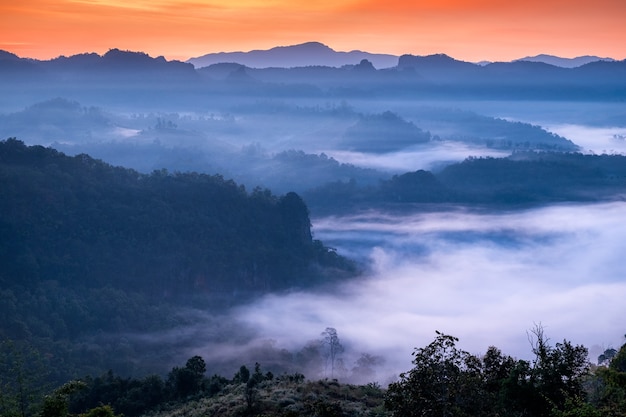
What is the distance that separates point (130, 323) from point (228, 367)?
864 inches

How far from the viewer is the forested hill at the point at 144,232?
10312 centimetres

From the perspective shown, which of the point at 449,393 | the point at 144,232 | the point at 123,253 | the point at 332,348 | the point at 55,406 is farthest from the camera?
the point at 144,232

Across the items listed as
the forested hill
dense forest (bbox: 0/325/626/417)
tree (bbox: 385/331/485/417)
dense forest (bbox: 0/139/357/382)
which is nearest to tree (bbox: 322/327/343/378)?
dense forest (bbox: 0/139/357/382)

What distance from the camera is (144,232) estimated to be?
11644cm

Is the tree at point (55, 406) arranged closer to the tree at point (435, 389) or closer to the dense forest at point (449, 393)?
the dense forest at point (449, 393)

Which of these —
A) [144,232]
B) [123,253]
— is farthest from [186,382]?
[144,232]

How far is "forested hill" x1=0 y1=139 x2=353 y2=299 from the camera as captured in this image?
338 feet

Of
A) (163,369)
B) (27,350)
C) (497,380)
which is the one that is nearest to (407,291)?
(163,369)

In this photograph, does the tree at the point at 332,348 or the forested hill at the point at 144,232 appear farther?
the forested hill at the point at 144,232

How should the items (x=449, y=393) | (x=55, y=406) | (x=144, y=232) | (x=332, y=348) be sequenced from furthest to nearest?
(x=144, y=232) → (x=332, y=348) → (x=55, y=406) → (x=449, y=393)

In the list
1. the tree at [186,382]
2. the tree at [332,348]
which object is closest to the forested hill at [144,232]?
the tree at [332,348]

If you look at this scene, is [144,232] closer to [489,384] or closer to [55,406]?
[489,384]

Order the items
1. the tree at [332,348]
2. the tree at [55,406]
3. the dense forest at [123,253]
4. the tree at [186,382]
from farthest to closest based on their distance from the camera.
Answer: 1. the dense forest at [123,253]
2. the tree at [332,348]
3. the tree at [186,382]
4. the tree at [55,406]

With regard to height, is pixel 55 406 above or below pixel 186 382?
above
